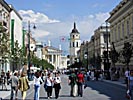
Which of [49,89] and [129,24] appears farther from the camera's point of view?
[129,24]

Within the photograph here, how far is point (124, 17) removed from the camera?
6738 centimetres

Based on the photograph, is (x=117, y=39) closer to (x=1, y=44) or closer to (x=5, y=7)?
(x=5, y=7)

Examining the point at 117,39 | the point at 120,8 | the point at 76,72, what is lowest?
the point at 76,72

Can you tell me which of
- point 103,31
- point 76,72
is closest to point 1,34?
point 76,72

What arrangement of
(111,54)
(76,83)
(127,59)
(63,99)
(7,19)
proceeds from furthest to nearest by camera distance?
(7,19)
(111,54)
(127,59)
(76,83)
(63,99)

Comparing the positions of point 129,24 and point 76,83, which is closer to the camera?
point 76,83

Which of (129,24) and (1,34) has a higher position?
(129,24)

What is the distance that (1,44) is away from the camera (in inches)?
1144

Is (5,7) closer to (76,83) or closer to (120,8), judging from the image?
(120,8)

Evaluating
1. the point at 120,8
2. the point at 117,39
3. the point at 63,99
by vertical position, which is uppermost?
the point at 120,8

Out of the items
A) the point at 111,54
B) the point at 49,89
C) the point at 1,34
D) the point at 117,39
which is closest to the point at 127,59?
the point at 111,54

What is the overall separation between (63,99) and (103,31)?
92.4m

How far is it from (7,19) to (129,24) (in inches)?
957

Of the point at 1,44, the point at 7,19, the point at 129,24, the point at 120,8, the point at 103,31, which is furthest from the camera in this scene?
the point at 103,31
